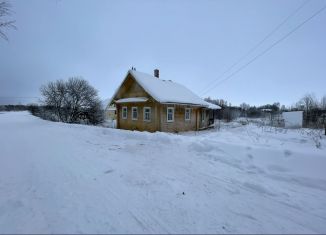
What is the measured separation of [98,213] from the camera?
114 inches

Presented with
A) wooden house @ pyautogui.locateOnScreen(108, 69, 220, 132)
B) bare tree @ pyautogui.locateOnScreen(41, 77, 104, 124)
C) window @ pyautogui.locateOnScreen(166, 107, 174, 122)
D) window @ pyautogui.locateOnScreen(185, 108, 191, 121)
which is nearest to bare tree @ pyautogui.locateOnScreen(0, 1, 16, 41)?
wooden house @ pyautogui.locateOnScreen(108, 69, 220, 132)

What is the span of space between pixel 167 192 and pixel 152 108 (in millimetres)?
12660

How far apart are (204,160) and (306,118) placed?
86.1 feet

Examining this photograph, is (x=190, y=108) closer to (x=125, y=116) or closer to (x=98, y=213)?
(x=125, y=116)

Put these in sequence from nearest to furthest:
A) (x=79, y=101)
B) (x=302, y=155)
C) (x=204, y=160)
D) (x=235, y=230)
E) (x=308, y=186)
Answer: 1. (x=235, y=230)
2. (x=308, y=186)
3. (x=302, y=155)
4. (x=204, y=160)
5. (x=79, y=101)

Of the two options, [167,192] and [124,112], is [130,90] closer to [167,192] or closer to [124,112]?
[124,112]

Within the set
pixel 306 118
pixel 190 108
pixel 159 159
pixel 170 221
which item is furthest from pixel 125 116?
pixel 306 118

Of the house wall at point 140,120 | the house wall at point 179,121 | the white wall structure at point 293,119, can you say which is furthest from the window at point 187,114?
the white wall structure at point 293,119

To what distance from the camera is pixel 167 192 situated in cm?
373

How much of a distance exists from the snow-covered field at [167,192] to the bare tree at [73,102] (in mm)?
24531

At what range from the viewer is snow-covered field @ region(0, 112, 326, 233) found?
8.80 ft

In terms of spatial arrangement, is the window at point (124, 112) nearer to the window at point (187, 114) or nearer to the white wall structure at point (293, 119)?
the window at point (187, 114)

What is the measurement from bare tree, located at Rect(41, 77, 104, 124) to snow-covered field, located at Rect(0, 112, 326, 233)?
24.5m

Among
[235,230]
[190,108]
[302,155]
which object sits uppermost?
[190,108]
